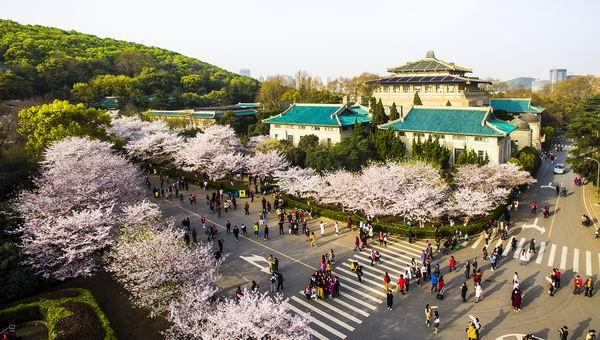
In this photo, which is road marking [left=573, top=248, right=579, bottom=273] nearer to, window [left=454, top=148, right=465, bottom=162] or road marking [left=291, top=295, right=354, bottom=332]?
road marking [left=291, top=295, right=354, bottom=332]

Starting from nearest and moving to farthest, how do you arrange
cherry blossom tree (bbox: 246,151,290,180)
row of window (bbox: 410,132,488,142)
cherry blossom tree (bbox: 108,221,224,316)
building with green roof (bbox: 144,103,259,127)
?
cherry blossom tree (bbox: 108,221,224,316) < row of window (bbox: 410,132,488,142) < cherry blossom tree (bbox: 246,151,290,180) < building with green roof (bbox: 144,103,259,127)

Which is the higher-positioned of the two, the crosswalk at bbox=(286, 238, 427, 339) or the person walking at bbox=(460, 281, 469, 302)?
the person walking at bbox=(460, 281, 469, 302)

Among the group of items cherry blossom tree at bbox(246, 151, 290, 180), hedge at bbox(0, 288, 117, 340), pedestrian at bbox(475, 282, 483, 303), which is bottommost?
pedestrian at bbox(475, 282, 483, 303)

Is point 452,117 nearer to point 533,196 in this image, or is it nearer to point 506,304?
point 533,196

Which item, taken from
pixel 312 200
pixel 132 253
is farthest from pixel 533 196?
pixel 132 253

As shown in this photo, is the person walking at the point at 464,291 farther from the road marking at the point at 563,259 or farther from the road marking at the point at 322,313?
the road marking at the point at 563,259

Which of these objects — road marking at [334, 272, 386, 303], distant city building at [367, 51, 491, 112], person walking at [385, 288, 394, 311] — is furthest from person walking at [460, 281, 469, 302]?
distant city building at [367, 51, 491, 112]

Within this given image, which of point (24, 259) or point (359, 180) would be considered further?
point (359, 180)
